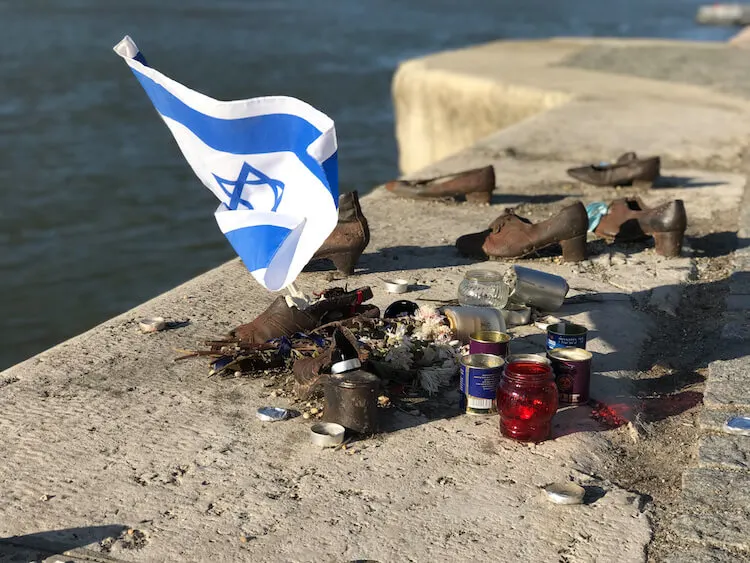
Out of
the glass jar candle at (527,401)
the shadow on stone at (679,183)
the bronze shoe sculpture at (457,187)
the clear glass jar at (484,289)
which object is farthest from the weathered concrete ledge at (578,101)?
the glass jar candle at (527,401)

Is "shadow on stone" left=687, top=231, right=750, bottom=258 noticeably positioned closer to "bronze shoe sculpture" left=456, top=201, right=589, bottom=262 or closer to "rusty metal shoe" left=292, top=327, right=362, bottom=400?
"bronze shoe sculpture" left=456, top=201, right=589, bottom=262

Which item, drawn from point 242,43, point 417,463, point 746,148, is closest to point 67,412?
point 417,463

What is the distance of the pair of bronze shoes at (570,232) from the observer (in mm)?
5617

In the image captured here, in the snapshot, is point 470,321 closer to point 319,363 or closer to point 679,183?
point 319,363

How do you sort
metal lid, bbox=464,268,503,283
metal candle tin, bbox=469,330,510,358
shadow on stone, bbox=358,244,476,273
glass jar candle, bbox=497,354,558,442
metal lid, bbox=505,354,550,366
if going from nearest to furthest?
glass jar candle, bbox=497,354,558,442
metal lid, bbox=505,354,550,366
metal candle tin, bbox=469,330,510,358
metal lid, bbox=464,268,503,283
shadow on stone, bbox=358,244,476,273

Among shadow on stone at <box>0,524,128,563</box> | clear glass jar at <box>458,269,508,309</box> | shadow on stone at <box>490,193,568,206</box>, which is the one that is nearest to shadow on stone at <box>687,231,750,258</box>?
shadow on stone at <box>490,193,568,206</box>

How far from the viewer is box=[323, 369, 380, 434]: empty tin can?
12.4 ft

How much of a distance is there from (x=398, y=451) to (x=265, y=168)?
1288 mm

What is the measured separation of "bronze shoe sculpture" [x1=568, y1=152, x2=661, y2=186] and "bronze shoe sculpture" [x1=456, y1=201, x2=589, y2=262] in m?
1.70

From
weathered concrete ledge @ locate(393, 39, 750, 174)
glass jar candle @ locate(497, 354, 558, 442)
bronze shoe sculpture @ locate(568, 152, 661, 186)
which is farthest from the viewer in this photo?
weathered concrete ledge @ locate(393, 39, 750, 174)

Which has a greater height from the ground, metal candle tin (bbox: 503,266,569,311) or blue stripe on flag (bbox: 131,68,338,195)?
blue stripe on flag (bbox: 131,68,338,195)

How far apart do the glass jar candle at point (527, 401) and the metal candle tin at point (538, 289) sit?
1115 mm

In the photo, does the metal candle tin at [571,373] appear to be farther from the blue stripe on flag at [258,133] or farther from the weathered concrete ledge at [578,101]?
the weathered concrete ledge at [578,101]

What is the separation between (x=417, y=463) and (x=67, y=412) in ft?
4.35
